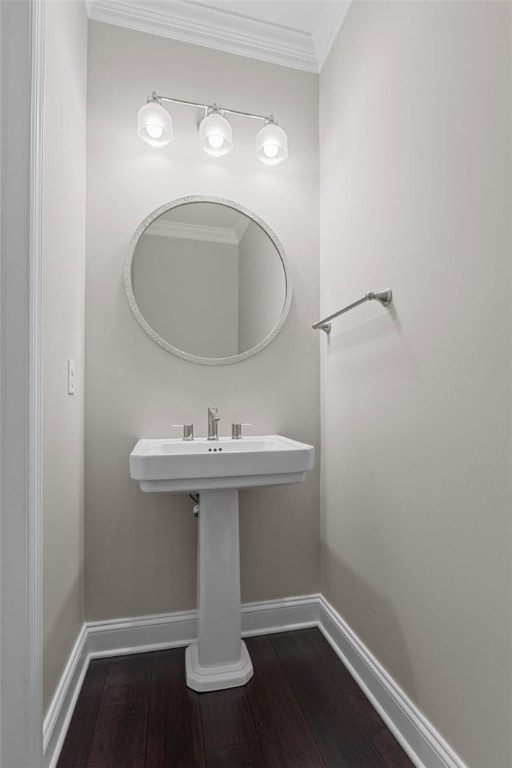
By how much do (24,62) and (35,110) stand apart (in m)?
0.10

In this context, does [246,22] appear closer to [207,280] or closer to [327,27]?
[327,27]

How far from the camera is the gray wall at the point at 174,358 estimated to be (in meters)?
1.61

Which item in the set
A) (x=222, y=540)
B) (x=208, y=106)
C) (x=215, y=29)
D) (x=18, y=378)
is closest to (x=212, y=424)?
(x=222, y=540)

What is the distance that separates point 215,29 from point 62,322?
4.86 feet

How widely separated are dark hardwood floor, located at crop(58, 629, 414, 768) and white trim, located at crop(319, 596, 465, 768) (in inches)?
1.1

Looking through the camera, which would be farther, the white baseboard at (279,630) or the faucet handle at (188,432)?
the faucet handle at (188,432)

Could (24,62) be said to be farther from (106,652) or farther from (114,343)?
(106,652)

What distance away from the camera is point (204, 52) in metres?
1.76

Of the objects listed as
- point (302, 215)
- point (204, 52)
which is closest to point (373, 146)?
point (302, 215)

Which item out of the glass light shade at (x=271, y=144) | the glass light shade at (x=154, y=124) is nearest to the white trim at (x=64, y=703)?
the glass light shade at (x=154, y=124)

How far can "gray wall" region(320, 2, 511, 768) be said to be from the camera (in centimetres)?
88

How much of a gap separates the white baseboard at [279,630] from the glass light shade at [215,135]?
190cm

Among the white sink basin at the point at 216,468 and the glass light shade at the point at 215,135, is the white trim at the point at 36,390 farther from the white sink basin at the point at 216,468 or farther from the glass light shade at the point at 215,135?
the glass light shade at the point at 215,135

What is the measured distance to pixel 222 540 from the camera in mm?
1428
